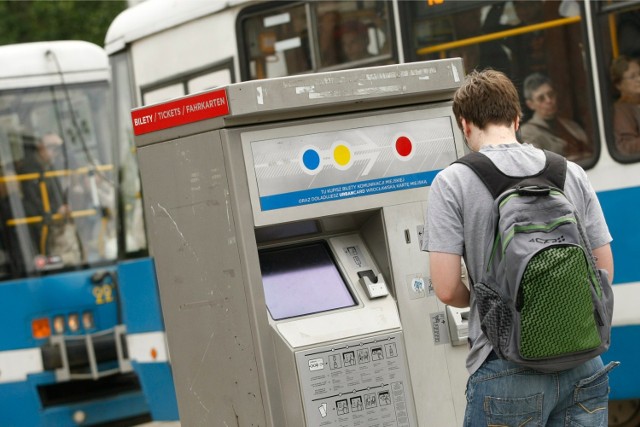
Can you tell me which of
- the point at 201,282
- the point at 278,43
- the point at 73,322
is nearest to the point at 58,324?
the point at 73,322

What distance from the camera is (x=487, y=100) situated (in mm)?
3418

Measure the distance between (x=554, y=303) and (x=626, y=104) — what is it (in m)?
3.21


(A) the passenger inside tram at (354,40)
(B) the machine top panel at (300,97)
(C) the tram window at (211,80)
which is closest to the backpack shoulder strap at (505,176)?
(B) the machine top panel at (300,97)

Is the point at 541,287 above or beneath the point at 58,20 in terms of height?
beneath

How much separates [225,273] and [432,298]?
2.27 feet

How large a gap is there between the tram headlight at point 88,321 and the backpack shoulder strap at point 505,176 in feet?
20.8

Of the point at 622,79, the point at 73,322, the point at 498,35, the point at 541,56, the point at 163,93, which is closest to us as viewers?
the point at 622,79

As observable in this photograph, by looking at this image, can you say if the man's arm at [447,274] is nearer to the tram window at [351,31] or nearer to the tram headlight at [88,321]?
the tram window at [351,31]

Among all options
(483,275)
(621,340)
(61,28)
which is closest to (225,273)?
(483,275)

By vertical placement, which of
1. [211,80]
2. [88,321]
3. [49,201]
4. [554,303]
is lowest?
[88,321]

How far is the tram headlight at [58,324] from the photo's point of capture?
916cm

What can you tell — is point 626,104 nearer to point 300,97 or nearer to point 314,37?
point 314,37

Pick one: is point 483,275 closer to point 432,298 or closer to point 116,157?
point 432,298

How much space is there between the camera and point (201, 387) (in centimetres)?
402
